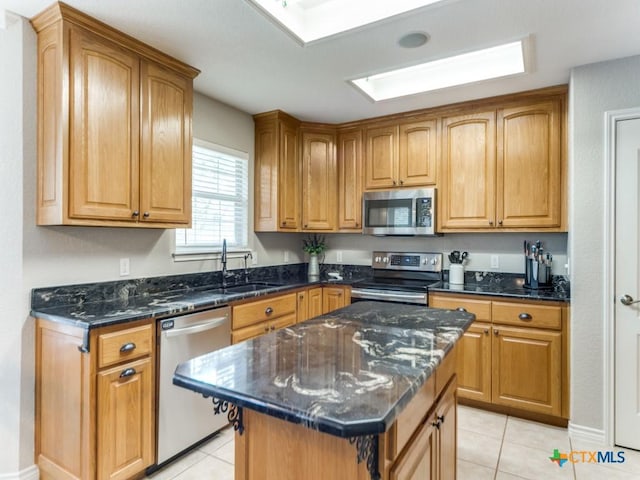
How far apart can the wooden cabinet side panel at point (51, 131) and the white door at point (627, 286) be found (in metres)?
3.30

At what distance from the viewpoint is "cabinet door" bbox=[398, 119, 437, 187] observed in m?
3.43

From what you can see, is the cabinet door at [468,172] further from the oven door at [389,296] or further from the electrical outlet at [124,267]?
the electrical outlet at [124,267]

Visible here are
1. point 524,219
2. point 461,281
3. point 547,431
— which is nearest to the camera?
point 547,431

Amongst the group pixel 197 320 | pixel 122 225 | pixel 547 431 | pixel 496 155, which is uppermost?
pixel 496 155

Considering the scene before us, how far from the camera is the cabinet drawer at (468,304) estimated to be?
9.46 feet

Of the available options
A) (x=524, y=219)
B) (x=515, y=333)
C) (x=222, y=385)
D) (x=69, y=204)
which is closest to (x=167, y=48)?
(x=69, y=204)

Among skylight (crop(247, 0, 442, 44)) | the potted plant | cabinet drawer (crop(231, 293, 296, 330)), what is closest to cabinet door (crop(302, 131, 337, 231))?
the potted plant

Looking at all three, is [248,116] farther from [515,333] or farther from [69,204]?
[515,333]

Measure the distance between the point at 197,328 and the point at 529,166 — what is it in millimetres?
2786

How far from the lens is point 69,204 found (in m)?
1.96

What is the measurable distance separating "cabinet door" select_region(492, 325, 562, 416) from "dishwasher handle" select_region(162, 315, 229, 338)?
2.03m

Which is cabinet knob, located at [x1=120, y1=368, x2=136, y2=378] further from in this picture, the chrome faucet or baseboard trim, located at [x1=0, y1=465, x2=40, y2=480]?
the chrome faucet

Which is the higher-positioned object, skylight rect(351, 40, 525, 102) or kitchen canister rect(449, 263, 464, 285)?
skylight rect(351, 40, 525, 102)

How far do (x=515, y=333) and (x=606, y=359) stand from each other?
0.54 m
